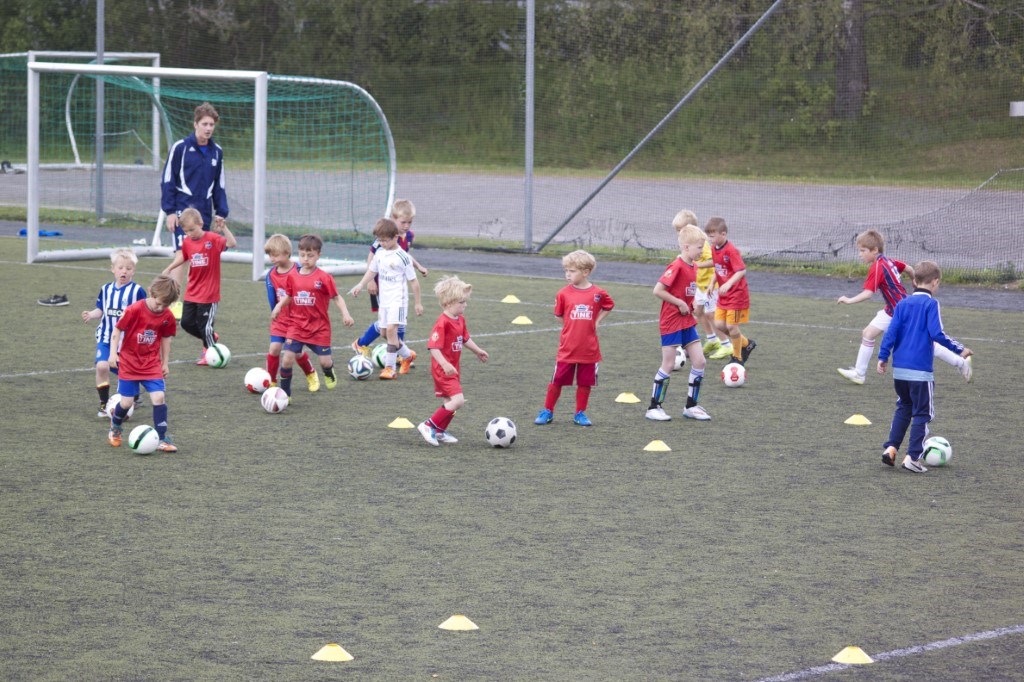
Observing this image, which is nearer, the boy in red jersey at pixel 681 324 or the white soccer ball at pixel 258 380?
the boy in red jersey at pixel 681 324

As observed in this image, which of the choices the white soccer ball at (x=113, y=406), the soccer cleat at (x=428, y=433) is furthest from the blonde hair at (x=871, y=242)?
the white soccer ball at (x=113, y=406)

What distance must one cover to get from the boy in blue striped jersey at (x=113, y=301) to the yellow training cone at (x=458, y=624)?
14.6ft

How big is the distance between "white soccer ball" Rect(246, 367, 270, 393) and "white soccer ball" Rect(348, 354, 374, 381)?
42.0 inches

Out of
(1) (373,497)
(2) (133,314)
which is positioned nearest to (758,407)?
(1) (373,497)

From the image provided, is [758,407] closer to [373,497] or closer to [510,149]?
[373,497]

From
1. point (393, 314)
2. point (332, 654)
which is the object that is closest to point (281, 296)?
point (393, 314)

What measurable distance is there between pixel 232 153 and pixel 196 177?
12.7 metres

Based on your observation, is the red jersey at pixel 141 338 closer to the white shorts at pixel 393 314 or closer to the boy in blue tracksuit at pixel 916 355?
the white shorts at pixel 393 314

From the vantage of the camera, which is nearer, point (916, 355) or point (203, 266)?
point (916, 355)

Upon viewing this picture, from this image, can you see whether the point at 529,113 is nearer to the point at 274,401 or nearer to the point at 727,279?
the point at 727,279

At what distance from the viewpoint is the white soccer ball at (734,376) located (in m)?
11.4

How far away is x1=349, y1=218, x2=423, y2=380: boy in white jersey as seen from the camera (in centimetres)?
1163

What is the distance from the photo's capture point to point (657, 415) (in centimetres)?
1005

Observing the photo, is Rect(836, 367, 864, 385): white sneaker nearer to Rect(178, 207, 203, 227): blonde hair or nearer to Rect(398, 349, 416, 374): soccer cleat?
Rect(398, 349, 416, 374): soccer cleat
